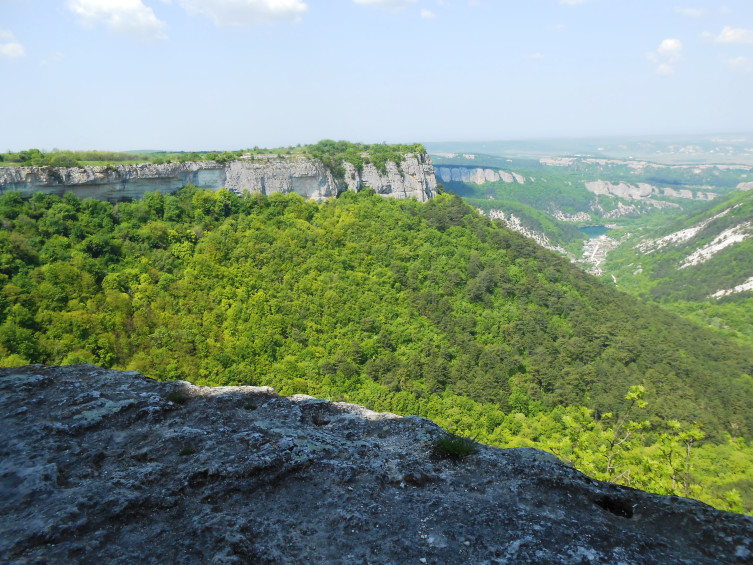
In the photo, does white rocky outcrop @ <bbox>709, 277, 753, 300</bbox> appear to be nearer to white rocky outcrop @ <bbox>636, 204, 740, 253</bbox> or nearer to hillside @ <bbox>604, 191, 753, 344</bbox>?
hillside @ <bbox>604, 191, 753, 344</bbox>

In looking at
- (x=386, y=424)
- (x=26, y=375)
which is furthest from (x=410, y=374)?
(x=26, y=375)

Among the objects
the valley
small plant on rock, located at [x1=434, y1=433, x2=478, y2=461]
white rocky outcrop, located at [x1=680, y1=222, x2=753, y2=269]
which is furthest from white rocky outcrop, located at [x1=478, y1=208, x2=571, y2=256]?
small plant on rock, located at [x1=434, y1=433, x2=478, y2=461]

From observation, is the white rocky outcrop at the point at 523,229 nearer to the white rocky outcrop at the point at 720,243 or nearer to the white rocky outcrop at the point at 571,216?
the white rocky outcrop at the point at 720,243

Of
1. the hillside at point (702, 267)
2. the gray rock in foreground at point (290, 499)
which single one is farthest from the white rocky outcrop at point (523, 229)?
the gray rock in foreground at point (290, 499)

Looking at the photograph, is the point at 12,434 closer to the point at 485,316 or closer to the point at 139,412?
the point at 139,412

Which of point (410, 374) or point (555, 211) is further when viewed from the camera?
point (555, 211)
